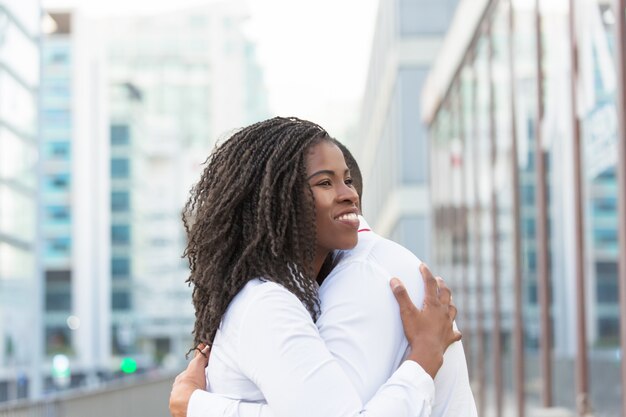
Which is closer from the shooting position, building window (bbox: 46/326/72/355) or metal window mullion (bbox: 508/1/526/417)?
metal window mullion (bbox: 508/1/526/417)

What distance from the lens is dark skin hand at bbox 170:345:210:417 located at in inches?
96.6

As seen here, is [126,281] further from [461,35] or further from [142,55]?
[461,35]

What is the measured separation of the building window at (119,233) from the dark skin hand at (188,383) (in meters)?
107

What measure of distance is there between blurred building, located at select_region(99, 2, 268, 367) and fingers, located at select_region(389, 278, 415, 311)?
102 meters

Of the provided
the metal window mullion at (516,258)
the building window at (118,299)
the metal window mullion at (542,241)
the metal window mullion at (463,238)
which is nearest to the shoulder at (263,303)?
the metal window mullion at (542,241)

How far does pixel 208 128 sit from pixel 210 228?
126080mm

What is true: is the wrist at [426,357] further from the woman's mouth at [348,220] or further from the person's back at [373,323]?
the woman's mouth at [348,220]

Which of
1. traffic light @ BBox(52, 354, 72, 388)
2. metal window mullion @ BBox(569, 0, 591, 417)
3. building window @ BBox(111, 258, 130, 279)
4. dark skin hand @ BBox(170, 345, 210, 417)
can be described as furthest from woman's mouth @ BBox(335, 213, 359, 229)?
building window @ BBox(111, 258, 130, 279)

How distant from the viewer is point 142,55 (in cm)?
12581

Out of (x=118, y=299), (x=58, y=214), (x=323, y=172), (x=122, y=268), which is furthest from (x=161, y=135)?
(x=323, y=172)

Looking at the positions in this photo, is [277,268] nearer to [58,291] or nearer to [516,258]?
[516,258]

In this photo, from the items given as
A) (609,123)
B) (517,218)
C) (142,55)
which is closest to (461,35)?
(517,218)

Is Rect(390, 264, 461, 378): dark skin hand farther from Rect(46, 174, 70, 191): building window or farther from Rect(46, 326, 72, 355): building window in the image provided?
Rect(46, 174, 70, 191): building window

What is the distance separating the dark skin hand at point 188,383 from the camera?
245 cm
